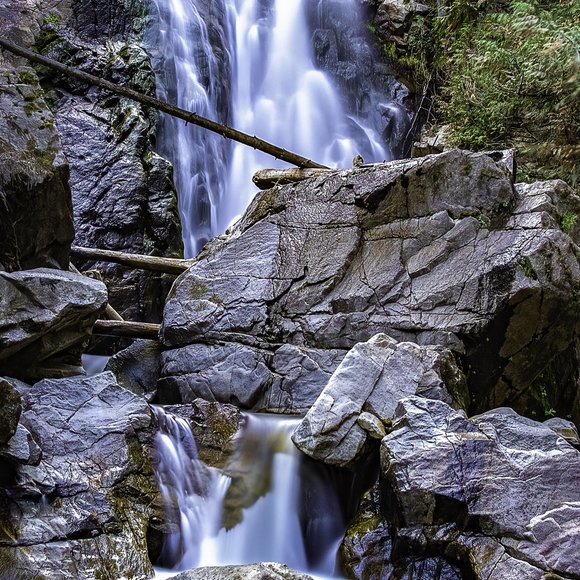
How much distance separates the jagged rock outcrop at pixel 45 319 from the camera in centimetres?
529

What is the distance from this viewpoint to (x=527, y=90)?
33.1 feet

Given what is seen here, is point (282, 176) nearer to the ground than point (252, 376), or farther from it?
farther from it

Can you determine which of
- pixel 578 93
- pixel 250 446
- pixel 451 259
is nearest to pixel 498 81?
pixel 578 93

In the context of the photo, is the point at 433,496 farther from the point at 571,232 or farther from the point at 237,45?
the point at 237,45

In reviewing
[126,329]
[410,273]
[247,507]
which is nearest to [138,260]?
[126,329]

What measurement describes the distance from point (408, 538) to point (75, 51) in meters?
12.8

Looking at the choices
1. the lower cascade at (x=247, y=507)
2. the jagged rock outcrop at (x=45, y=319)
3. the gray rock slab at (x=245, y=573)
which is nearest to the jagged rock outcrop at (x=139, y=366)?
the jagged rock outcrop at (x=45, y=319)

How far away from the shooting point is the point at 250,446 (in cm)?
557

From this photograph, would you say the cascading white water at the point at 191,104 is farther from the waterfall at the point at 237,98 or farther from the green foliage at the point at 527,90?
the green foliage at the point at 527,90

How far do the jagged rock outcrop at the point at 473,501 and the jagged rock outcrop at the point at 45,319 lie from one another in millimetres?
3253

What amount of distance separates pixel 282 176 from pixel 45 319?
4.53m

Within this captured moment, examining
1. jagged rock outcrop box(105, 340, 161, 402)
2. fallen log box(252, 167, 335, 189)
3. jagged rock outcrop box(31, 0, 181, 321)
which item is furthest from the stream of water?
fallen log box(252, 167, 335, 189)

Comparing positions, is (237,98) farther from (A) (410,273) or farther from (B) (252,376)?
(B) (252,376)

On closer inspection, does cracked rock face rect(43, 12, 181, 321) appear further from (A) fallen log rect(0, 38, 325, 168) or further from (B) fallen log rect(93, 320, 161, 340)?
(B) fallen log rect(93, 320, 161, 340)
